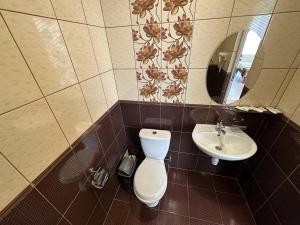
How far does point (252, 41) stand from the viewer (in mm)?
1061

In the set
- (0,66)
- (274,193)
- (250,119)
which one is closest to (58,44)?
(0,66)

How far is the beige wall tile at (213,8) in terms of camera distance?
96 centimetres

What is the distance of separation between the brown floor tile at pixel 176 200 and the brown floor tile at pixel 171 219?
40 mm

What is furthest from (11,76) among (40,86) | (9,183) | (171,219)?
(171,219)

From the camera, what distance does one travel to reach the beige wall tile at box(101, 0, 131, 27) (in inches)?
42.7

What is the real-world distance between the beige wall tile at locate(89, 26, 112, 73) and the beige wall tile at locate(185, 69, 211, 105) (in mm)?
776

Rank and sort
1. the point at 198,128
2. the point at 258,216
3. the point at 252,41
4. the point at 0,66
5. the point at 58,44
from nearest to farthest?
1. the point at 0,66
2. the point at 58,44
3. the point at 252,41
4. the point at 258,216
5. the point at 198,128

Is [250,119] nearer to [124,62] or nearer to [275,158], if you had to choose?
[275,158]

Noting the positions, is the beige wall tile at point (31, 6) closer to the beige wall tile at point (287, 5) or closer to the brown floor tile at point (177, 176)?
the beige wall tile at point (287, 5)

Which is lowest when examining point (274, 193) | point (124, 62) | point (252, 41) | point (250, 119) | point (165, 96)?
point (274, 193)

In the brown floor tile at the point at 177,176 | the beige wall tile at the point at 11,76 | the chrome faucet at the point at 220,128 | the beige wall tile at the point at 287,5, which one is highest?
the beige wall tile at the point at 287,5

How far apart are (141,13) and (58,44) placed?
2.26 ft

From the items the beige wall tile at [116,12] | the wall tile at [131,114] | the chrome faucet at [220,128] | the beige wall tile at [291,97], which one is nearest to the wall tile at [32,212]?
the wall tile at [131,114]

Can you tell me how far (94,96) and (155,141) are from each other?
2.53ft
